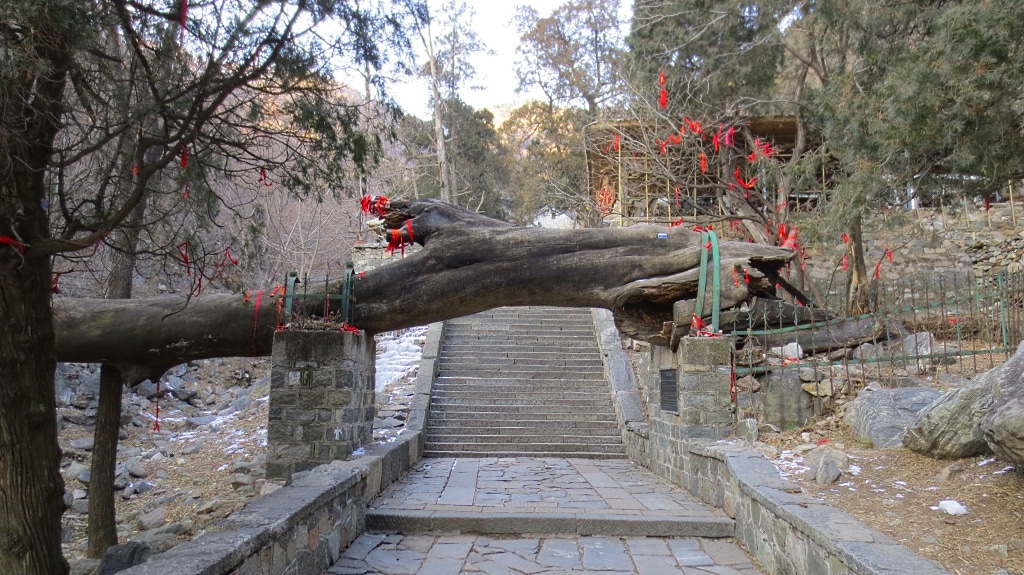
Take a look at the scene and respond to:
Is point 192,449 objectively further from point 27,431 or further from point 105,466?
point 27,431

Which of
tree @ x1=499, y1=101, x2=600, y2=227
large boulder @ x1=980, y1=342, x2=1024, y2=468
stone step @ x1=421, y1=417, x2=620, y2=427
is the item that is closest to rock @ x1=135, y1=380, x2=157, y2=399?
stone step @ x1=421, y1=417, x2=620, y2=427

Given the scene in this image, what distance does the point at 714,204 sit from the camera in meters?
17.4

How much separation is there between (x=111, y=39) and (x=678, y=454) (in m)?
6.16

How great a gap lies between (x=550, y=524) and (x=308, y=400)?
8.14ft

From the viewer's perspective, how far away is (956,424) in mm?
4754

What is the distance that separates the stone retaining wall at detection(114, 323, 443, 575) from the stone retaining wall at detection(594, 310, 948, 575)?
9.05ft

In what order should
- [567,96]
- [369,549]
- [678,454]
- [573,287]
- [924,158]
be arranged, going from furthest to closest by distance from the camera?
[567,96] < [924,158] < [678,454] < [573,287] < [369,549]

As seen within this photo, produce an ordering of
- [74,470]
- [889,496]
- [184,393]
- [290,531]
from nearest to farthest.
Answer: [290,531] → [889,496] → [74,470] → [184,393]

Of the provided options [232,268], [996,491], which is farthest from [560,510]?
[232,268]

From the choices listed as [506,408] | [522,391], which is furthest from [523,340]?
[506,408]

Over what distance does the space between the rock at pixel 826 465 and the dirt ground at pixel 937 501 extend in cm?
6

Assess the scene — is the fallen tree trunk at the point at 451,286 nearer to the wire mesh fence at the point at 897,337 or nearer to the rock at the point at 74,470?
the wire mesh fence at the point at 897,337

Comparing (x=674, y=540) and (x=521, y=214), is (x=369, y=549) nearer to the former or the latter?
(x=674, y=540)

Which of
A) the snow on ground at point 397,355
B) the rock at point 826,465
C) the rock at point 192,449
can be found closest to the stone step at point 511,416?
the snow on ground at point 397,355
